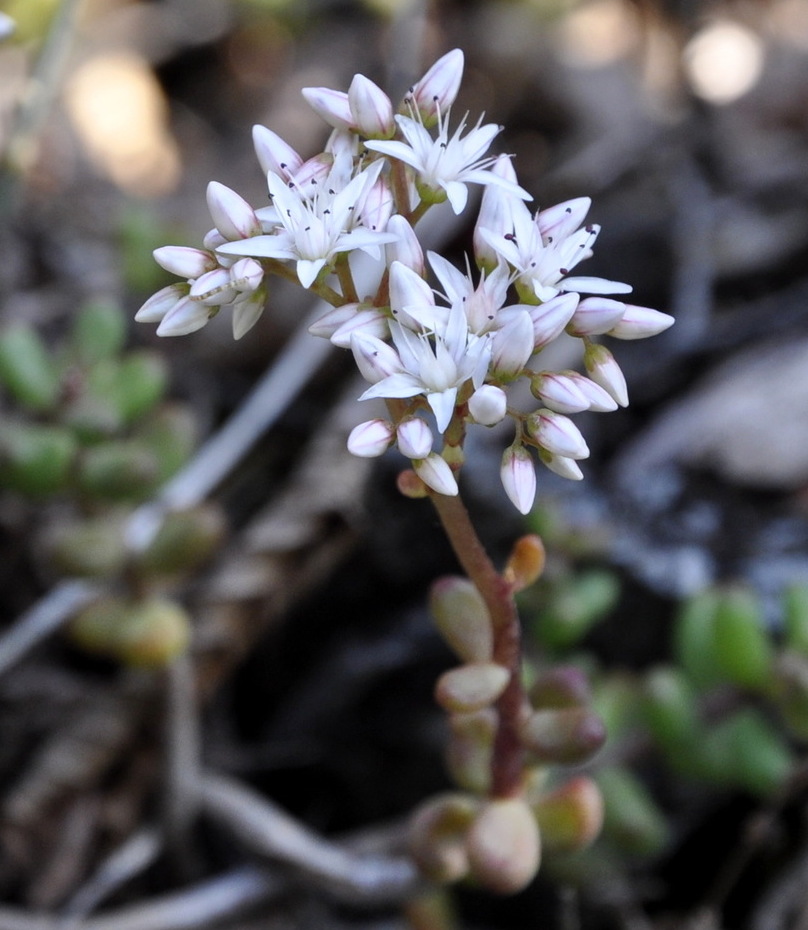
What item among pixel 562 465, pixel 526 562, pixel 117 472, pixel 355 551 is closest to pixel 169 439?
pixel 117 472

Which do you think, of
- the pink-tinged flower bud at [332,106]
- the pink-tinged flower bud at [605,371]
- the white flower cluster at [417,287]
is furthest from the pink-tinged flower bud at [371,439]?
the pink-tinged flower bud at [332,106]

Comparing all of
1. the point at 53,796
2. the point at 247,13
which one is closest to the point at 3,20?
the point at 53,796

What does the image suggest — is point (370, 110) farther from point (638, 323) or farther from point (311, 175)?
point (638, 323)

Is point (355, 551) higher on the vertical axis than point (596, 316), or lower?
lower

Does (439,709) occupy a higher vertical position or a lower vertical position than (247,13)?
lower

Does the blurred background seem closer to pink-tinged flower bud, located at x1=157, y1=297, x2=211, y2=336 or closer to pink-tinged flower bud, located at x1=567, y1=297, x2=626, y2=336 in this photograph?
pink-tinged flower bud, located at x1=157, y1=297, x2=211, y2=336

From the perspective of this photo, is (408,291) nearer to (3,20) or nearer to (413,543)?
(3,20)
